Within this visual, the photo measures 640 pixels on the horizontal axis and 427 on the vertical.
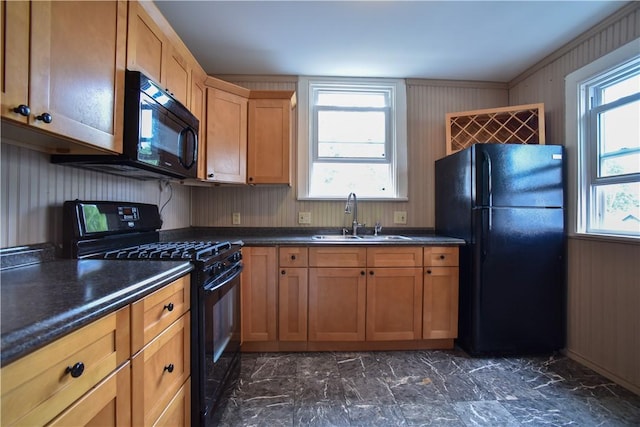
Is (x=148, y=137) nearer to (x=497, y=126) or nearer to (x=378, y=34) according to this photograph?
(x=378, y=34)

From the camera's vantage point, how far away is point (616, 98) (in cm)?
194

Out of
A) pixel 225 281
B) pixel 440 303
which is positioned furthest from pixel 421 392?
pixel 225 281

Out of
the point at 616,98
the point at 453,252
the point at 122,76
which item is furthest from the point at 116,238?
the point at 616,98

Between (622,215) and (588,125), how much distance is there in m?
0.70

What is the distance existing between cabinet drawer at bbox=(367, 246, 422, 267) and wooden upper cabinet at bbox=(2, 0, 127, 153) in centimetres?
178

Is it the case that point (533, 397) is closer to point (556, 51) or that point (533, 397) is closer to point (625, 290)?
point (625, 290)

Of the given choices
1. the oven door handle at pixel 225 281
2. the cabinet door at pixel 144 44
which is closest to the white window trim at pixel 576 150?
the oven door handle at pixel 225 281

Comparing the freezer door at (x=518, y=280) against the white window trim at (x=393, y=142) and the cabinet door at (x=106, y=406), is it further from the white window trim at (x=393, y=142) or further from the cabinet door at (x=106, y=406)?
the cabinet door at (x=106, y=406)

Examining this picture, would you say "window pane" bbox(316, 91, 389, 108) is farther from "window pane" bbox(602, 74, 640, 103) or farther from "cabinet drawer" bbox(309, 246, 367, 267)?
"window pane" bbox(602, 74, 640, 103)

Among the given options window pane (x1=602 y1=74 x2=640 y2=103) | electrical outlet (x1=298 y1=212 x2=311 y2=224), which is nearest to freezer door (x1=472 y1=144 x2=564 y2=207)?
window pane (x1=602 y1=74 x2=640 y2=103)

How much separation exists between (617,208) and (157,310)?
2.83 meters

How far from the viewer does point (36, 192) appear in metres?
1.21

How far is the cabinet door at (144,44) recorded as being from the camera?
1.32 metres

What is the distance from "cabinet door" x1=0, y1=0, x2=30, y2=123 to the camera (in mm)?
771
